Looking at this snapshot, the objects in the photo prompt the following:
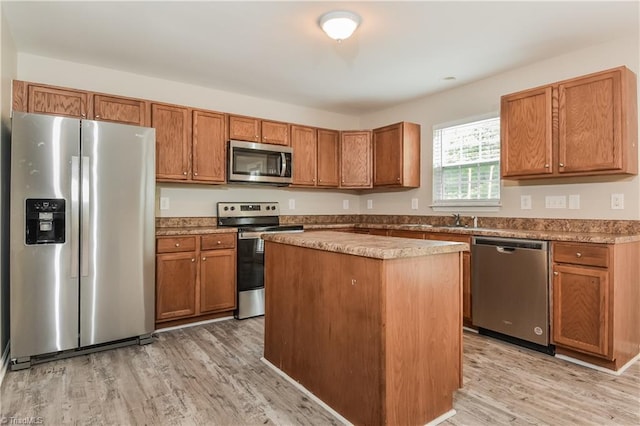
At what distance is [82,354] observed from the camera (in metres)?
2.82

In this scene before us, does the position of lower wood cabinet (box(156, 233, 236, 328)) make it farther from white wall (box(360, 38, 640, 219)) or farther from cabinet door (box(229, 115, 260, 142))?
white wall (box(360, 38, 640, 219))

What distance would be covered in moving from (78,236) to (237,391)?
66.1 inches

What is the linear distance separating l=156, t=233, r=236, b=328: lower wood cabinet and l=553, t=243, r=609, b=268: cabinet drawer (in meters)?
2.91

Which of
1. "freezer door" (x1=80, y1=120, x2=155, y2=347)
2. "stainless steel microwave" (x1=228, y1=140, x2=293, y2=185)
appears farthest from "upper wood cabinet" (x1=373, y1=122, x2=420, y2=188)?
"freezer door" (x1=80, y1=120, x2=155, y2=347)

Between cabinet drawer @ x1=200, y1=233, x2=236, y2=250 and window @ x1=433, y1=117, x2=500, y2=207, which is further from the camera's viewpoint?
window @ x1=433, y1=117, x2=500, y2=207

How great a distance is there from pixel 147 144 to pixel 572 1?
3.29m

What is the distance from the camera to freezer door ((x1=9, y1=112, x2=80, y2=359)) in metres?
2.55

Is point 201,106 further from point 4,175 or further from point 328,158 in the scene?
point 4,175

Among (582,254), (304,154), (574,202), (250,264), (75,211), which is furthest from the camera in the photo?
(304,154)

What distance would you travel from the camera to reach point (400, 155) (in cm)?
449

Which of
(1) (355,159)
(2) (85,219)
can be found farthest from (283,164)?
(2) (85,219)

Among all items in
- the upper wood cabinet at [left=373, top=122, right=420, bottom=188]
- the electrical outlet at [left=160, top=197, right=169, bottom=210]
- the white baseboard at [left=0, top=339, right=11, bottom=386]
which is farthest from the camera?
the upper wood cabinet at [left=373, top=122, right=420, bottom=188]

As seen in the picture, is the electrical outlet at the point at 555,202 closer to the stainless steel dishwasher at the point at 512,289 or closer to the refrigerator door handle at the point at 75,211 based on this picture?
the stainless steel dishwasher at the point at 512,289

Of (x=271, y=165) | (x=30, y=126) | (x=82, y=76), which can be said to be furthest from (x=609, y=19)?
(x=82, y=76)
